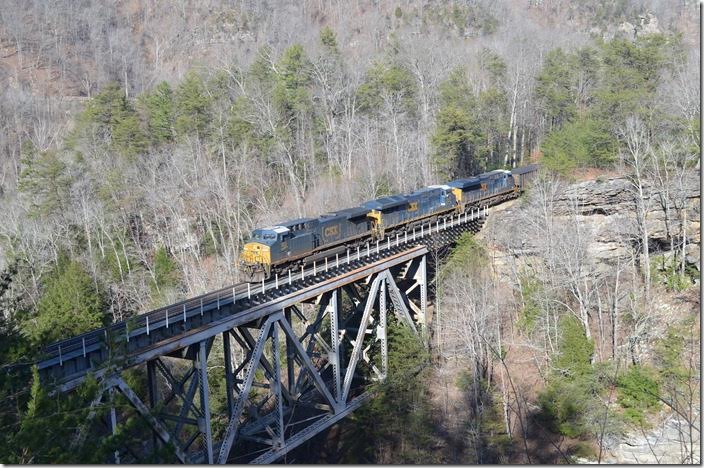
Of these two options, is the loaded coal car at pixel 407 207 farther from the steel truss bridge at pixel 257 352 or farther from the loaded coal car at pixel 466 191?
the steel truss bridge at pixel 257 352

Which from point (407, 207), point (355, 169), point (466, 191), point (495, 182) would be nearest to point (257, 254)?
point (407, 207)

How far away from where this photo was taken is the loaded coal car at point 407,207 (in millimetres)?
31922

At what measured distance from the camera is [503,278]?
121ft

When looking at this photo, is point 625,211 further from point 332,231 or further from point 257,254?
point 257,254

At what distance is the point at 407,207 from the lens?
34.1m

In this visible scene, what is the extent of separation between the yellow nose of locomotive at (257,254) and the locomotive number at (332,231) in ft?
13.6

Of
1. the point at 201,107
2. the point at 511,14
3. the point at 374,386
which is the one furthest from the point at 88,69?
the point at 374,386

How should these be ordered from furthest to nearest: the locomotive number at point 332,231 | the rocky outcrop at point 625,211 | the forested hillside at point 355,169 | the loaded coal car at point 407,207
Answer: the rocky outcrop at point 625,211 → the loaded coal car at point 407,207 → the locomotive number at point 332,231 → the forested hillside at point 355,169

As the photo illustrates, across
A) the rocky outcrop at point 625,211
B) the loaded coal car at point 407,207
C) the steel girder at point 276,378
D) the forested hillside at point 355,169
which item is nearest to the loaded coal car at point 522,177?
the forested hillside at point 355,169

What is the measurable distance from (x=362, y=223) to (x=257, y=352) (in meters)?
11.5

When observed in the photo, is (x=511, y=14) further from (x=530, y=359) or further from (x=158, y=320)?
(x=158, y=320)

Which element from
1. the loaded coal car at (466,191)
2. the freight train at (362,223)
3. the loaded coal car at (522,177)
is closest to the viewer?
the freight train at (362,223)

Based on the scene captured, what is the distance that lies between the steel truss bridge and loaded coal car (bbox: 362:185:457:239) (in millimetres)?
697

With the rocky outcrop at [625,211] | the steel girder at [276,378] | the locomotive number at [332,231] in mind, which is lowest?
the steel girder at [276,378]
